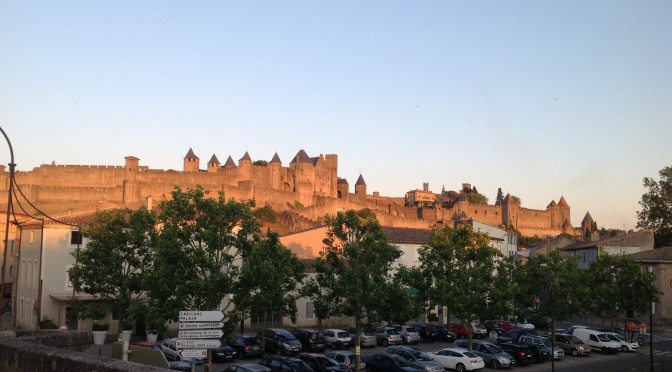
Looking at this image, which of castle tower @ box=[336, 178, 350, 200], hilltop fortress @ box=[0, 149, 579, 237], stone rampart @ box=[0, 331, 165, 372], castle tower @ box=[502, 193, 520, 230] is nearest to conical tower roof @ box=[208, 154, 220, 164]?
hilltop fortress @ box=[0, 149, 579, 237]

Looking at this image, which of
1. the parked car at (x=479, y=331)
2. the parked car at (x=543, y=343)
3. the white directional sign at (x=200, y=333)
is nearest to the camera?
the white directional sign at (x=200, y=333)

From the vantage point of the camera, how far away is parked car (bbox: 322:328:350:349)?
38938mm

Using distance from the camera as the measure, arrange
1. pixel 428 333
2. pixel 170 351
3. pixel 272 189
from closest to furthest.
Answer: pixel 170 351 < pixel 428 333 < pixel 272 189

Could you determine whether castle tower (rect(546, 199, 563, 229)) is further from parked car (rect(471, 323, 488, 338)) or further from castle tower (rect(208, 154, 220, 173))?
parked car (rect(471, 323, 488, 338))

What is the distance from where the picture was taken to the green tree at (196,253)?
26078mm

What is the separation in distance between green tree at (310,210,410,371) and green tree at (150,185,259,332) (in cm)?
547

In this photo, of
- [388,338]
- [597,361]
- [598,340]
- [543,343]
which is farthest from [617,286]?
[388,338]

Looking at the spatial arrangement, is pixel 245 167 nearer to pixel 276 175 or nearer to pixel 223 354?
pixel 276 175

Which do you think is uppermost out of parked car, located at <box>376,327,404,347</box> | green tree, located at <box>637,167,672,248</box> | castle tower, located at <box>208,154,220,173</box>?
castle tower, located at <box>208,154,220,173</box>

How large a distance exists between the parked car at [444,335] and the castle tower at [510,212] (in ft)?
448

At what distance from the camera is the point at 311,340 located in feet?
120

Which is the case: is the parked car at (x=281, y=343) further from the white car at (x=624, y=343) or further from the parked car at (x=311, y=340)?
the white car at (x=624, y=343)

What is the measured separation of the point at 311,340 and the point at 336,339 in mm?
2706

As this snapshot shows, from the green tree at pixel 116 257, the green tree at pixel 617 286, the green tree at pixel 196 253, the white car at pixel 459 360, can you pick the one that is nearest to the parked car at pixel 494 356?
the white car at pixel 459 360
